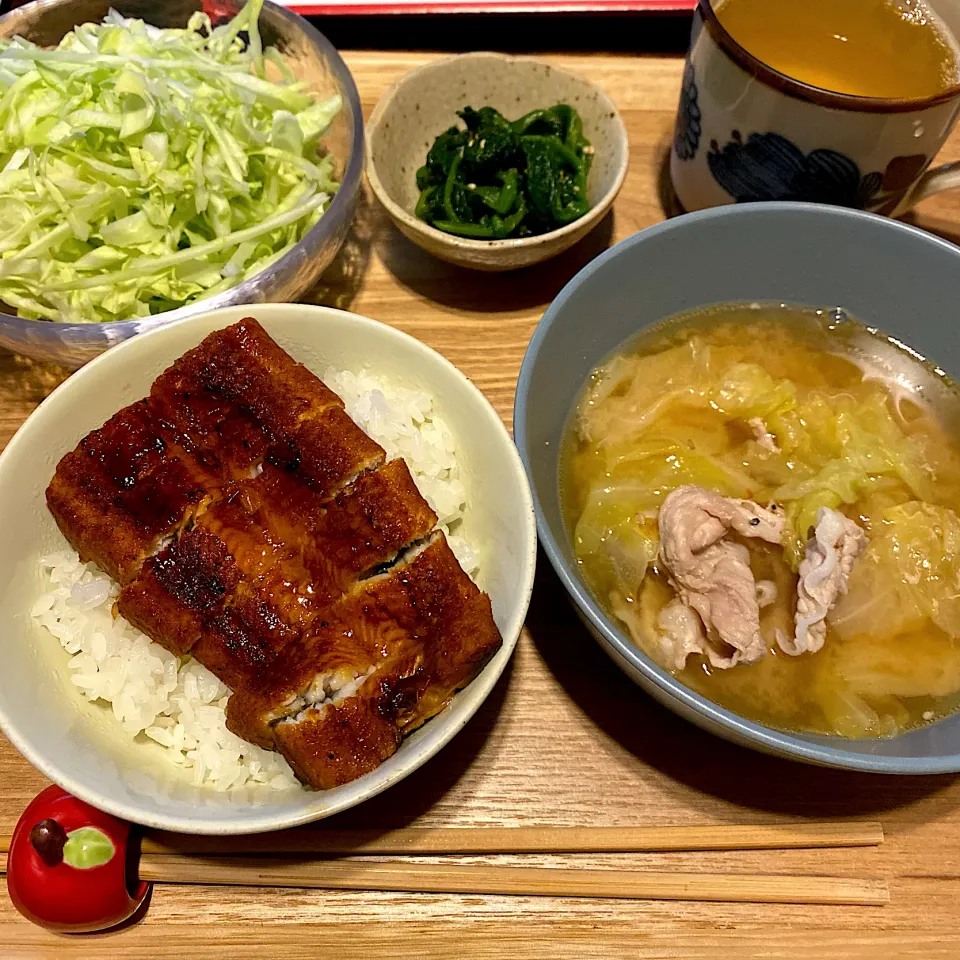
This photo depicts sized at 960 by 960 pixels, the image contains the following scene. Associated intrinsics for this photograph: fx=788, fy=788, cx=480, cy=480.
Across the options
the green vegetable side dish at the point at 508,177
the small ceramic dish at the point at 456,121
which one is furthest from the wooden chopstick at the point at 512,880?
the green vegetable side dish at the point at 508,177

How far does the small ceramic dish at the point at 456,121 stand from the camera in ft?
6.53

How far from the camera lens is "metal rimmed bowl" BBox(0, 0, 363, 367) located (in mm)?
1730

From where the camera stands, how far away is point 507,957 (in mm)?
1401

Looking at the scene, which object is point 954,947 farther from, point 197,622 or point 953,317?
point 197,622

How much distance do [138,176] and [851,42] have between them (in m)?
1.82

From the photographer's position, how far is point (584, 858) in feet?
4.84

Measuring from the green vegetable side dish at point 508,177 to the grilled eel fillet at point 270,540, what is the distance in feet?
2.68

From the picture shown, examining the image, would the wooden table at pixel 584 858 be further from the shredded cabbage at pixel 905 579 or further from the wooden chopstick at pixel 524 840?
the shredded cabbage at pixel 905 579

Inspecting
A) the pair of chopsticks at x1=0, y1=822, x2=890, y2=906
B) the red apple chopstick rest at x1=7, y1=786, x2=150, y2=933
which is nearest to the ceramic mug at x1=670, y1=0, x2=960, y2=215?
the pair of chopsticks at x1=0, y1=822, x2=890, y2=906

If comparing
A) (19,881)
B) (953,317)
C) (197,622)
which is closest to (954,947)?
(953,317)

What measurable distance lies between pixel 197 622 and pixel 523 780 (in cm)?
70

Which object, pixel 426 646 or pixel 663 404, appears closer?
pixel 426 646

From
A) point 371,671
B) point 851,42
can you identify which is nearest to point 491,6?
point 851,42

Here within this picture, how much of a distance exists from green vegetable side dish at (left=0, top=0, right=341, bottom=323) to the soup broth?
96 cm
